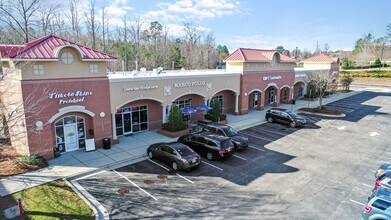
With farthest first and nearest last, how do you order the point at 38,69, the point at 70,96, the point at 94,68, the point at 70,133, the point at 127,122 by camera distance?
the point at 127,122, the point at 70,133, the point at 94,68, the point at 70,96, the point at 38,69

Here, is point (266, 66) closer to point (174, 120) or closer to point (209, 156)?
point (174, 120)

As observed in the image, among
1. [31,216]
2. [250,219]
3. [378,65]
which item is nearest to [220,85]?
[250,219]

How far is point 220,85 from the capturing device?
2762cm

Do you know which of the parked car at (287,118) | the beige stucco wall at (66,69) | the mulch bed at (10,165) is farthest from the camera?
the parked car at (287,118)

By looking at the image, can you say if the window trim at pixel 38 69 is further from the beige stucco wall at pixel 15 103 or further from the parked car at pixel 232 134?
the parked car at pixel 232 134

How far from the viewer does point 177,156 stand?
14.9 metres

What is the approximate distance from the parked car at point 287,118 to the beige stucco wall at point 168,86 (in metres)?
4.95

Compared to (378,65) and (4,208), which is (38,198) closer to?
(4,208)

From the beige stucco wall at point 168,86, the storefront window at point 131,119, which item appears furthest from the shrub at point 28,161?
the storefront window at point 131,119

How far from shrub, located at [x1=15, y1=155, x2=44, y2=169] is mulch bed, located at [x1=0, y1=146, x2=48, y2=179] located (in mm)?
167

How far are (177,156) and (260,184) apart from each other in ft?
15.6

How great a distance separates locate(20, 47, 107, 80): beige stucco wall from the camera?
15177 mm

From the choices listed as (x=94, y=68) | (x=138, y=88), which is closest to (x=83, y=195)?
(x=94, y=68)

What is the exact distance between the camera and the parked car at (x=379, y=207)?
30.2 ft
